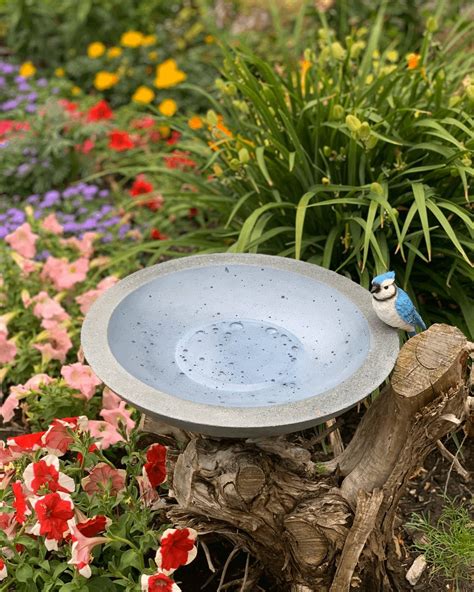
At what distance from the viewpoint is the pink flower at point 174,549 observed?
204 centimetres

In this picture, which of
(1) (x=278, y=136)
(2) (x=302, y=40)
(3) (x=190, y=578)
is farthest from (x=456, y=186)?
(2) (x=302, y=40)

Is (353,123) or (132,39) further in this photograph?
(132,39)

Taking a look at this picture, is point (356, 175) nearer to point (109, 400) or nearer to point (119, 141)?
point (109, 400)

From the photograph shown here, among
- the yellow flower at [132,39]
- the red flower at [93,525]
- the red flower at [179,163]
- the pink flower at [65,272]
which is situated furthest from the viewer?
the yellow flower at [132,39]

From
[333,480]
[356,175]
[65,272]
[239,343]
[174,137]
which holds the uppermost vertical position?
[356,175]

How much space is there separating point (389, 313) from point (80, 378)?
1127 mm

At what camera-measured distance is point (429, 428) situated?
2.09 meters

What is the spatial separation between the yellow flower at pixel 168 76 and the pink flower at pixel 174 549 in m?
3.57

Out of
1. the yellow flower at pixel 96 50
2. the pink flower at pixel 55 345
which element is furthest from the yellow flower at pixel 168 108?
the pink flower at pixel 55 345

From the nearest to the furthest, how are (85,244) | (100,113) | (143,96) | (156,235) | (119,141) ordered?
(85,244) < (156,235) < (119,141) < (100,113) < (143,96)

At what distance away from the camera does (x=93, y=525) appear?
210 cm

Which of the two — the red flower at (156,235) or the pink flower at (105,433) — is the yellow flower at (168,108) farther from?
the pink flower at (105,433)

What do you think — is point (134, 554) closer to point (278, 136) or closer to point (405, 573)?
point (405, 573)

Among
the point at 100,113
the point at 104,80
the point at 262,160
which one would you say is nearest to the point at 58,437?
the point at 262,160
